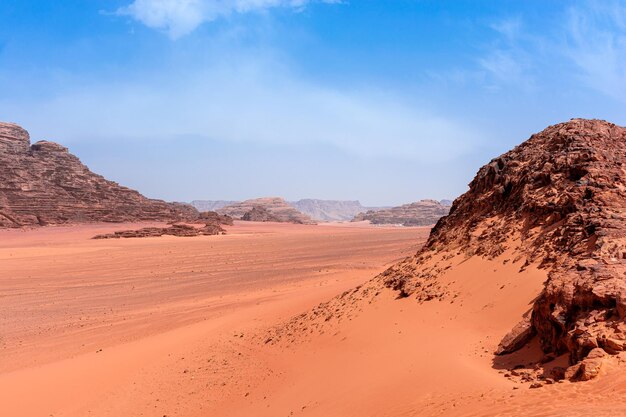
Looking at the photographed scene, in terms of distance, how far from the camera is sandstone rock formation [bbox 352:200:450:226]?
12156 centimetres

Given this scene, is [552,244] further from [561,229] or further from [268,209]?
[268,209]

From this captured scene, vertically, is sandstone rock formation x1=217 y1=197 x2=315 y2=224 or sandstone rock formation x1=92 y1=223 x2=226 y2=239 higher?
sandstone rock formation x1=217 y1=197 x2=315 y2=224

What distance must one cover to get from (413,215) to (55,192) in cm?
8380

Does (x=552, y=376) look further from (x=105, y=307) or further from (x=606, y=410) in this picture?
(x=105, y=307)

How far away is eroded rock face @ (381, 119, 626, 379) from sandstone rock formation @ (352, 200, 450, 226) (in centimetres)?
10860

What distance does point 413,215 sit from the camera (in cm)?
12912

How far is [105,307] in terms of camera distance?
18.4m

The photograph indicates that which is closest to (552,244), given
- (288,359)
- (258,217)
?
(288,359)

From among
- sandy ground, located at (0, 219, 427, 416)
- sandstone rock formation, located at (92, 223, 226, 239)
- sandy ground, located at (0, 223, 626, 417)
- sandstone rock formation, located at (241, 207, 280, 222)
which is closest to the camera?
sandy ground, located at (0, 223, 626, 417)

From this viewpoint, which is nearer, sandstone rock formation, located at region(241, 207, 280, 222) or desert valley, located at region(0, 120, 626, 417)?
desert valley, located at region(0, 120, 626, 417)

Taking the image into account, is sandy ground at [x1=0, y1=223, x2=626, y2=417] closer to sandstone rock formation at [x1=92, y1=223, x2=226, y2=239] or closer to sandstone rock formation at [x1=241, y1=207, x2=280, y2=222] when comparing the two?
sandstone rock formation at [x1=92, y1=223, x2=226, y2=239]

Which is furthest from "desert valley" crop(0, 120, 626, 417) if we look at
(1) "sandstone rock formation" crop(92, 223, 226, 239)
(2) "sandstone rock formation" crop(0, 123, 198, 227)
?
(2) "sandstone rock formation" crop(0, 123, 198, 227)

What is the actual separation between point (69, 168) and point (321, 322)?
3091 inches

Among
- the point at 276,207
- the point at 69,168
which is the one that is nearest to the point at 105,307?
the point at 69,168
